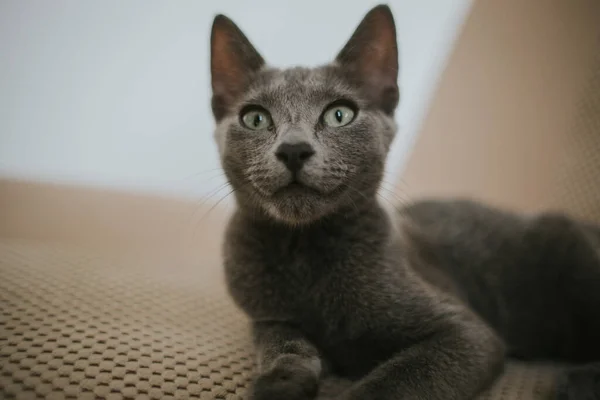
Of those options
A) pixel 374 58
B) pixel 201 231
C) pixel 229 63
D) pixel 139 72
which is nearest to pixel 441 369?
pixel 374 58

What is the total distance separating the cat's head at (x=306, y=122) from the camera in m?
0.79

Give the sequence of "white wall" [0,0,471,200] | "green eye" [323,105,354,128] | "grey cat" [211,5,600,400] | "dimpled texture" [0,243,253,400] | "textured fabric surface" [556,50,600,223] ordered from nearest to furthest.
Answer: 1. "dimpled texture" [0,243,253,400]
2. "grey cat" [211,5,600,400]
3. "green eye" [323,105,354,128]
4. "textured fabric surface" [556,50,600,223]
5. "white wall" [0,0,471,200]

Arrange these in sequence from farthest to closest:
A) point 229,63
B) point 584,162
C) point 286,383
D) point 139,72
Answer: point 139,72 < point 584,162 < point 229,63 < point 286,383

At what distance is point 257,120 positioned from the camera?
919mm

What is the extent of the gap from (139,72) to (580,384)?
5.65 ft

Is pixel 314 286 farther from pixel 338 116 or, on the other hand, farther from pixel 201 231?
pixel 201 231

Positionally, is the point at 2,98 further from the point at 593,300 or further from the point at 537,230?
the point at 593,300

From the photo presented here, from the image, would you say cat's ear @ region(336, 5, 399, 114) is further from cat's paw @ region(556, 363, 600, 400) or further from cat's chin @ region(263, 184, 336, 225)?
cat's paw @ region(556, 363, 600, 400)

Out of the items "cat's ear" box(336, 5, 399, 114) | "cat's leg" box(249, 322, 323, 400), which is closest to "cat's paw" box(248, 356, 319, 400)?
"cat's leg" box(249, 322, 323, 400)

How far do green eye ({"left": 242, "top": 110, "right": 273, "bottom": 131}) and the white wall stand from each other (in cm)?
87

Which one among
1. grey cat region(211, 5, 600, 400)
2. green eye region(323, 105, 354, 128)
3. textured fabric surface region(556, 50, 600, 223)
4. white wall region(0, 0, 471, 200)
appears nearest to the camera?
grey cat region(211, 5, 600, 400)

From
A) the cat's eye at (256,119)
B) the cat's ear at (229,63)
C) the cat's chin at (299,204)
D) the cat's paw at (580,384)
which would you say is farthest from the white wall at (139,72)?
the cat's paw at (580,384)

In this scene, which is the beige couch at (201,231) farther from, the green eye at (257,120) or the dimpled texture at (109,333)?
the green eye at (257,120)

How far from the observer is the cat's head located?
79 cm
